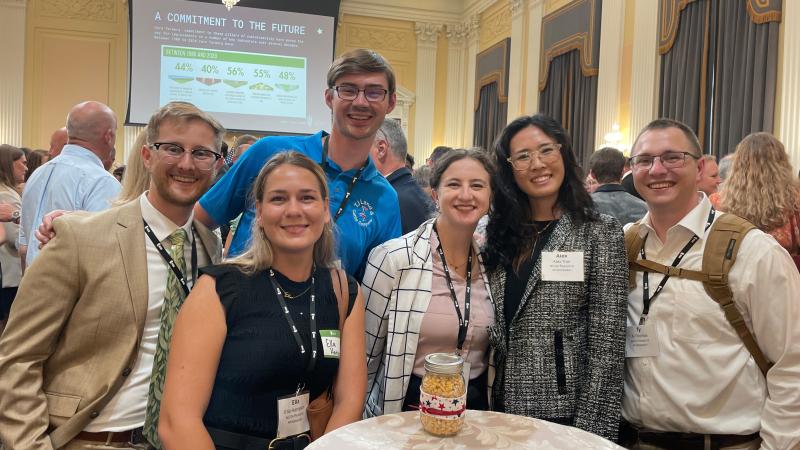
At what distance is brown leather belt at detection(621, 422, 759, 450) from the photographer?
1.73m

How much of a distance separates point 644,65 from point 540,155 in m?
5.92

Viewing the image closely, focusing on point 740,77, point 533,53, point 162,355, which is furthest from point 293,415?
point 533,53

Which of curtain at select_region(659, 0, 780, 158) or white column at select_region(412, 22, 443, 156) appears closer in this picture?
curtain at select_region(659, 0, 780, 158)

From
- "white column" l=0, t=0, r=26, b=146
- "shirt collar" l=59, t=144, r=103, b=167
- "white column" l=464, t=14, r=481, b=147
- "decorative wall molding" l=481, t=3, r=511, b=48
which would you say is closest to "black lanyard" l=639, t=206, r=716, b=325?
"shirt collar" l=59, t=144, r=103, b=167

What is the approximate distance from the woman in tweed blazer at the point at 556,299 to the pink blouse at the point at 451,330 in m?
0.04

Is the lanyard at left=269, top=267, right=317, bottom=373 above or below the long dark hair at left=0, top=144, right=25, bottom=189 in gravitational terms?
below

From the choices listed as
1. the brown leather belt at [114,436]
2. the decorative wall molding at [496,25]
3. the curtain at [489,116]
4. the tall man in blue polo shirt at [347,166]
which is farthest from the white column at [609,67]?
the brown leather belt at [114,436]

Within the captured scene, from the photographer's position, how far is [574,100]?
27.8 feet

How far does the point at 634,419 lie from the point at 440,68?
11311mm

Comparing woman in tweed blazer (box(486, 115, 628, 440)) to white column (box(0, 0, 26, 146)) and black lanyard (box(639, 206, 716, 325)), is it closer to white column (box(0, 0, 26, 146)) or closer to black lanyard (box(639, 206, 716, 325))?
black lanyard (box(639, 206, 716, 325))

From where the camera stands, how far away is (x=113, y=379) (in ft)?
5.01

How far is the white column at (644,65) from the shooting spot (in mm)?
6992

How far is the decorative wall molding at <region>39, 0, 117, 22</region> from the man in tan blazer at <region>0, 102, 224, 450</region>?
10.7 m

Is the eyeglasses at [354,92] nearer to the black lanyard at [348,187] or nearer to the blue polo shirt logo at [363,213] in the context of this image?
the black lanyard at [348,187]
